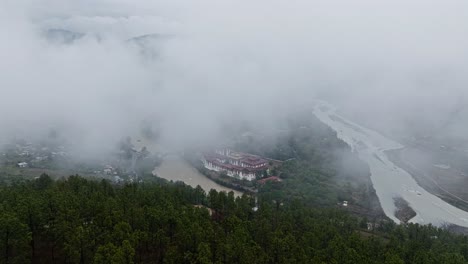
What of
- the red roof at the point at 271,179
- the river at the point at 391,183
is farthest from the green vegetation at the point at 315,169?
the river at the point at 391,183

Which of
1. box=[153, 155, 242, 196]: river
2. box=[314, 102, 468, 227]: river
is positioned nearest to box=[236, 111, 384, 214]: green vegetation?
box=[314, 102, 468, 227]: river

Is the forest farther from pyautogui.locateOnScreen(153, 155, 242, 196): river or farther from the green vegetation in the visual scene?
pyautogui.locateOnScreen(153, 155, 242, 196): river

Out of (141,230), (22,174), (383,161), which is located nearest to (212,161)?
(22,174)

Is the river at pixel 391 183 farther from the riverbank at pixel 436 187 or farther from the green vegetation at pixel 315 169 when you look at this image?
the green vegetation at pixel 315 169

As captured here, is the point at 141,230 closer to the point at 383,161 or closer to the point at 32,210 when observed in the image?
the point at 32,210

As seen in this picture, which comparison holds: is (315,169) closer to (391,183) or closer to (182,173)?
(391,183)


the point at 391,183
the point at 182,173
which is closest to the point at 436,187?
the point at 391,183
